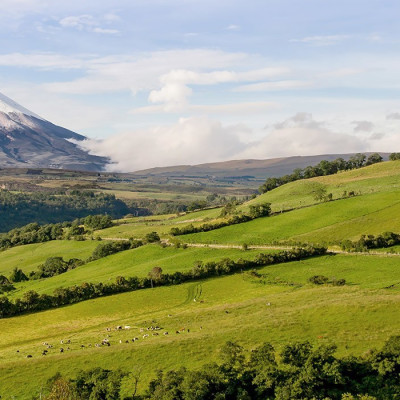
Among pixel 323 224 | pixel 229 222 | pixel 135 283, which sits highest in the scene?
pixel 229 222

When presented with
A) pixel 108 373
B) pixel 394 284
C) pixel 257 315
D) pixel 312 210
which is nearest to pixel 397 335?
pixel 257 315

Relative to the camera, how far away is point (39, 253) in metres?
182

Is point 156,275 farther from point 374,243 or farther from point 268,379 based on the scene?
point 268,379

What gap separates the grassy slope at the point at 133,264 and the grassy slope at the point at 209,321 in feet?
52.4

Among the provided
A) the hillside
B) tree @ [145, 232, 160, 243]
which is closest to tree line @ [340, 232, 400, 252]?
the hillside

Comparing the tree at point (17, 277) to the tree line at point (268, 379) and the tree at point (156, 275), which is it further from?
the tree line at point (268, 379)

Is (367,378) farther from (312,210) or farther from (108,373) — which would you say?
(312,210)

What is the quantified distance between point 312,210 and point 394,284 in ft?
249

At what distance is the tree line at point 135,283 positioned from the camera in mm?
102275

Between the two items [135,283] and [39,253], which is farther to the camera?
[39,253]

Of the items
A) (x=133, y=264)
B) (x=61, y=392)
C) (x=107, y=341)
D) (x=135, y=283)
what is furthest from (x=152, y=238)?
(x=61, y=392)

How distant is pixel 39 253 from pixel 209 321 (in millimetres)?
120134

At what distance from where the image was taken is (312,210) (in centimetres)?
16462

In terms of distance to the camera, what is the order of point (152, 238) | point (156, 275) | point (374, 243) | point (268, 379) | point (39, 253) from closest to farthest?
1. point (268, 379)
2. point (156, 275)
3. point (374, 243)
4. point (152, 238)
5. point (39, 253)
